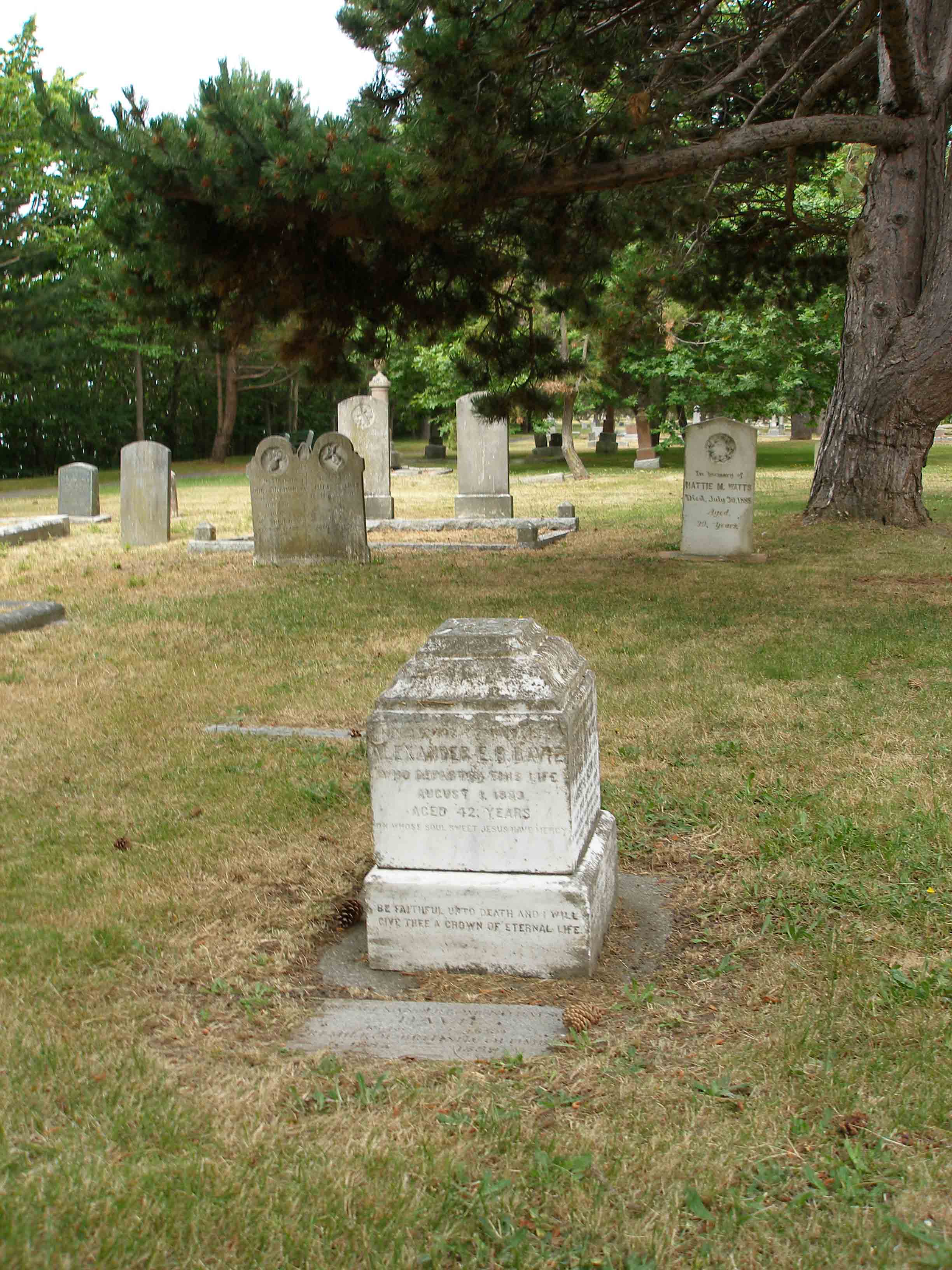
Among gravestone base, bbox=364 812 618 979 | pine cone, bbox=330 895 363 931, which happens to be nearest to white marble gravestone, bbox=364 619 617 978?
gravestone base, bbox=364 812 618 979

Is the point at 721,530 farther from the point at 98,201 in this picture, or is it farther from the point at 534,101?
the point at 98,201

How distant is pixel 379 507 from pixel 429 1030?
1607 centimetres

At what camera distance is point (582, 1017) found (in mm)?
3387

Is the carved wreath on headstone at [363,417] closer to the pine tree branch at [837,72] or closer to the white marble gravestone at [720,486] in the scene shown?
the white marble gravestone at [720,486]

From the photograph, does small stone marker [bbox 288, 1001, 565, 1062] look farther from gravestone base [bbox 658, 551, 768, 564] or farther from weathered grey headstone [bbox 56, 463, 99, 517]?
weathered grey headstone [bbox 56, 463, 99, 517]

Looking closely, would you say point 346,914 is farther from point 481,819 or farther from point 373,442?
point 373,442

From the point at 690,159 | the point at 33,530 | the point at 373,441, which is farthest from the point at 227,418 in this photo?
the point at 690,159

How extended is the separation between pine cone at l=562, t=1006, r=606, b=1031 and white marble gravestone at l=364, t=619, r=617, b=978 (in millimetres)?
254

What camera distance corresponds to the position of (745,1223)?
8.00ft

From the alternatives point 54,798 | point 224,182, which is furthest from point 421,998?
point 224,182

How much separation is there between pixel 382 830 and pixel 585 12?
7.96m

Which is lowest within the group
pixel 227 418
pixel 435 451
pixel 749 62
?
pixel 435 451

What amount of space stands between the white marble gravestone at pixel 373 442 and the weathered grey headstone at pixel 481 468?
123 cm

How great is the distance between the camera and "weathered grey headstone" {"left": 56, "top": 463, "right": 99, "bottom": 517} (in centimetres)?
2022
